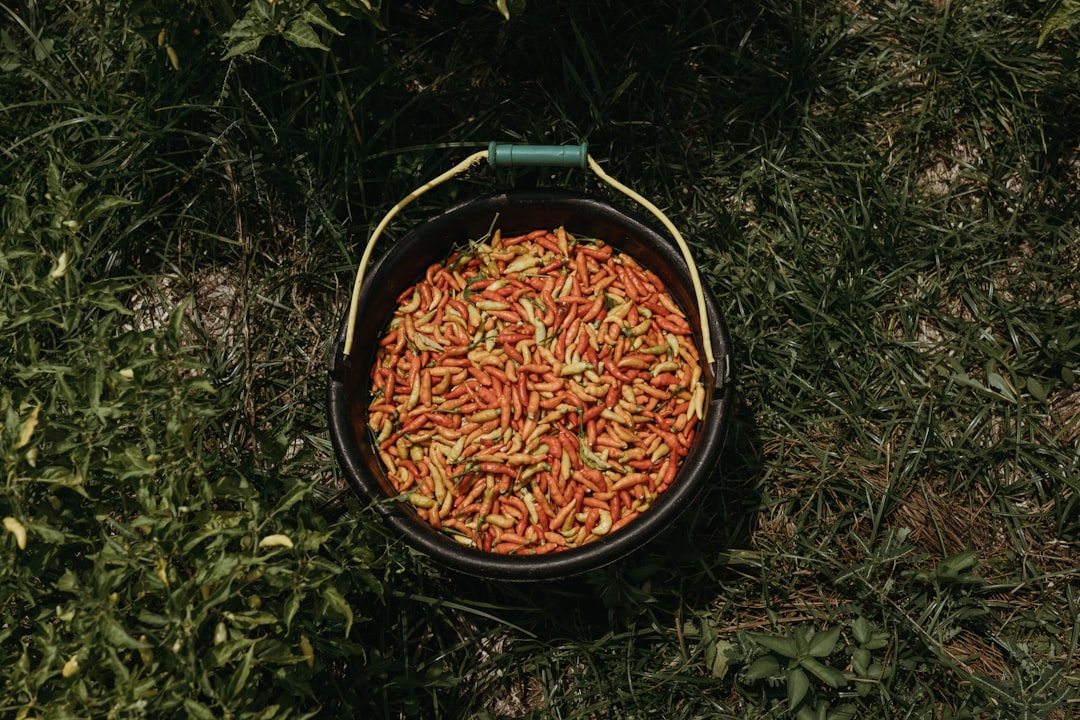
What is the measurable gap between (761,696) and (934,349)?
3.71ft

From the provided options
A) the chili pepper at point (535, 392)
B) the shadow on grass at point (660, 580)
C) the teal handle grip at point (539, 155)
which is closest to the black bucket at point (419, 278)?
the chili pepper at point (535, 392)

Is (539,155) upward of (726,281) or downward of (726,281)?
upward

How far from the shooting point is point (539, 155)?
2.27 m

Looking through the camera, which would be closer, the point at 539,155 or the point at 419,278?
the point at 539,155

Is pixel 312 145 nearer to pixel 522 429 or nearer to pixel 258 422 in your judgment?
pixel 258 422

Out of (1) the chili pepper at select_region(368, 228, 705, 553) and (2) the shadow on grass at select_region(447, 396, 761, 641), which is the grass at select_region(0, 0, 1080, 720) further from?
(1) the chili pepper at select_region(368, 228, 705, 553)

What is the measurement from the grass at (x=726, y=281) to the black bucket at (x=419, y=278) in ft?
0.46

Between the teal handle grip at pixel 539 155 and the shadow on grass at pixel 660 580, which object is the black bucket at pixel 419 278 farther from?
the shadow on grass at pixel 660 580

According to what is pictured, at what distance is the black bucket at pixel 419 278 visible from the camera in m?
2.12

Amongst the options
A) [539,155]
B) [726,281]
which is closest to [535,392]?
[539,155]

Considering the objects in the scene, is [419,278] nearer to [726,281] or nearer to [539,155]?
[539,155]

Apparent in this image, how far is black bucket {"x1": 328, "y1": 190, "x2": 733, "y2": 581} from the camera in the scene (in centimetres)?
212

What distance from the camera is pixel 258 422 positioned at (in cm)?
273

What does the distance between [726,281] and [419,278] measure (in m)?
0.93
